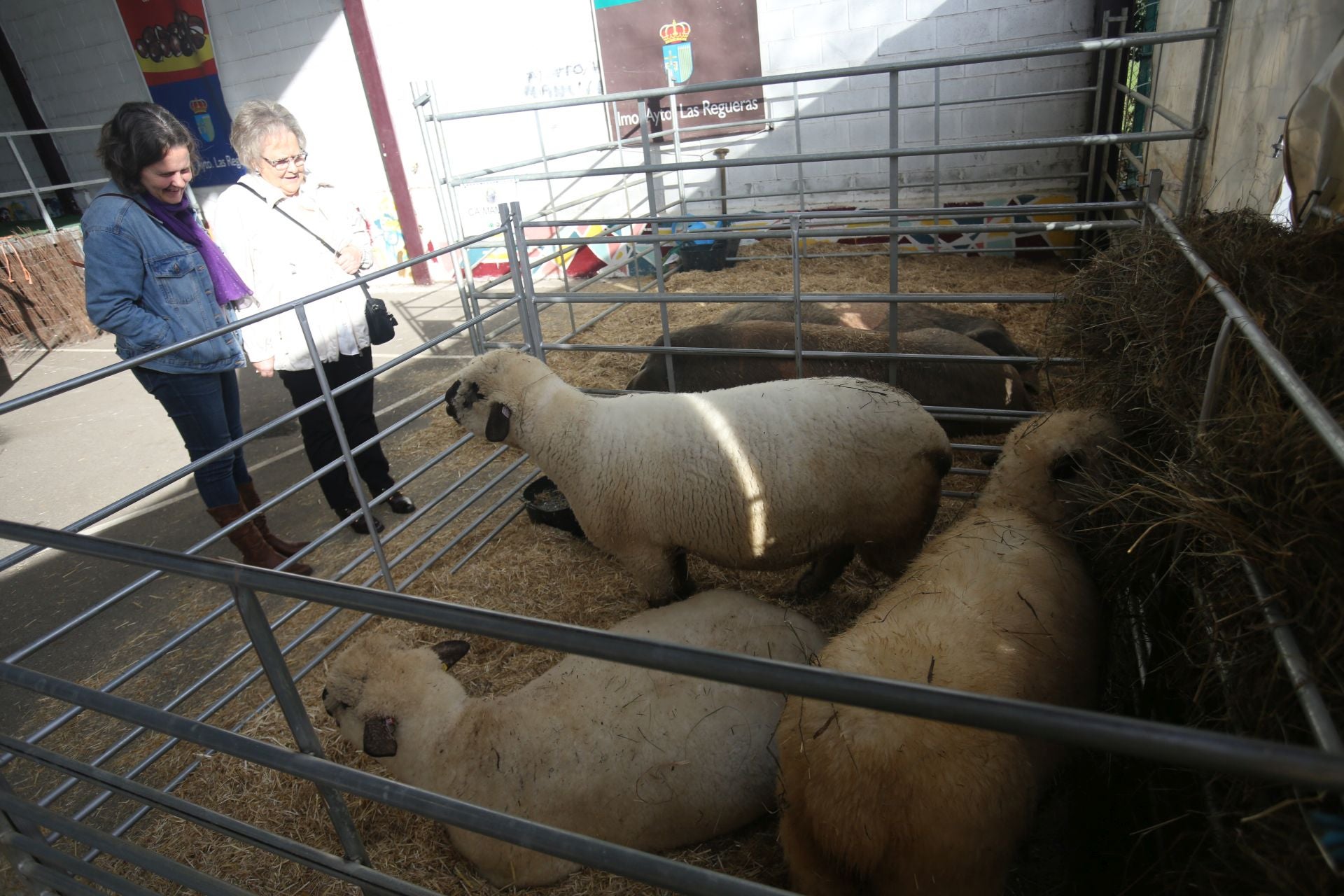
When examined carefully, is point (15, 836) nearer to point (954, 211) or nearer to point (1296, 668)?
point (1296, 668)

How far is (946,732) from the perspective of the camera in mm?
1729

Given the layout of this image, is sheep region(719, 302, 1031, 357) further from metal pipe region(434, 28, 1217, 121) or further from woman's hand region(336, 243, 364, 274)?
woman's hand region(336, 243, 364, 274)

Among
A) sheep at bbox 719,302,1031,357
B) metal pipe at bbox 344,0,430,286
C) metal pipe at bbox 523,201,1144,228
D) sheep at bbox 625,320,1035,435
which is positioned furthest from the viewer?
metal pipe at bbox 344,0,430,286

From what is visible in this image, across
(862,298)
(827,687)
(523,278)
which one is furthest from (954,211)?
(827,687)

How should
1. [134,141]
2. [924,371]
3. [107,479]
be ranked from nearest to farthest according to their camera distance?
[134,141], [924,371], [107,479]

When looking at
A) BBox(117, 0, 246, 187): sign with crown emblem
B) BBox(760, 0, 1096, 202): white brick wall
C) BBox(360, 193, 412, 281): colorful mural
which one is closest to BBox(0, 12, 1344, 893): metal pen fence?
BBox(760, 0, 1096, 202): white brick wall

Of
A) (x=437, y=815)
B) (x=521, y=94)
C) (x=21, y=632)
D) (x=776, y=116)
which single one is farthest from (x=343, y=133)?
(x=437, y=815)

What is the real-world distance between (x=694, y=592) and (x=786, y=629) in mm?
1015

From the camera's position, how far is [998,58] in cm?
399

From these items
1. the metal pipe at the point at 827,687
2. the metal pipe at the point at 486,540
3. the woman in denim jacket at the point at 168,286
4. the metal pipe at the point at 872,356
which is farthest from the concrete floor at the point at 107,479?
the metal pipe at the point at 872,356

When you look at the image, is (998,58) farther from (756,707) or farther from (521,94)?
(521,94)

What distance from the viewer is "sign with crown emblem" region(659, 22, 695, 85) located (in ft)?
30.6

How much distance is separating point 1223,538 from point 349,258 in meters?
4.13

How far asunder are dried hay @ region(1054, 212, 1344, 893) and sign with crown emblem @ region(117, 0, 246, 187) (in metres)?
13.1
